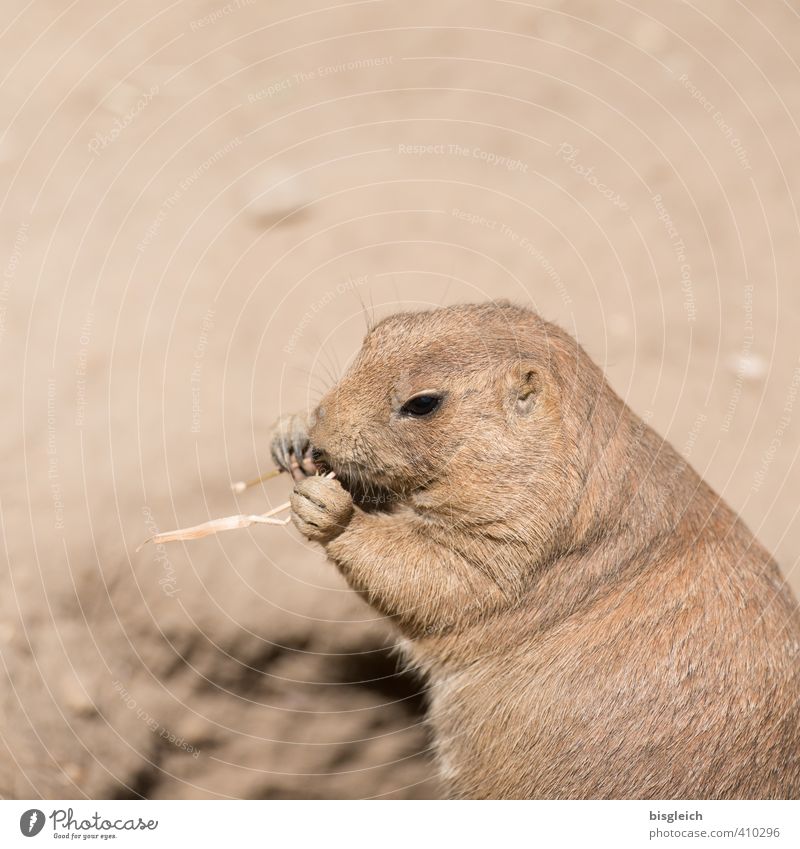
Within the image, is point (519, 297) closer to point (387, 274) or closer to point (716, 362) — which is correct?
point (387, 274)

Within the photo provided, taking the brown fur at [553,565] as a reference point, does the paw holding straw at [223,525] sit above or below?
above

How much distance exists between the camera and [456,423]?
255cm

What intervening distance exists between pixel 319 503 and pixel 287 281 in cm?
166

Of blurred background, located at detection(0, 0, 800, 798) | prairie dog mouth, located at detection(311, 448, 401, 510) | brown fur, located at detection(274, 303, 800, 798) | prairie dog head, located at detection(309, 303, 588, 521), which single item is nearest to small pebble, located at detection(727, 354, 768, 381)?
blurred background, located at detection(0, 0, 800, 798)

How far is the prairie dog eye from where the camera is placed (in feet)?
8.41

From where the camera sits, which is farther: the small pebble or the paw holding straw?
the small pebble

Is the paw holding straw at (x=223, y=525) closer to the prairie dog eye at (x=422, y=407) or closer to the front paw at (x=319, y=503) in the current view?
the front paw at (x=319, y=503)

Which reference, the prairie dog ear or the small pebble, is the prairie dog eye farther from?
the small pebble

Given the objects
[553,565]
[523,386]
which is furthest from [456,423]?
[553,565]

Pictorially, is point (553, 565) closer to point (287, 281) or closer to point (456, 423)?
point (456, 423)

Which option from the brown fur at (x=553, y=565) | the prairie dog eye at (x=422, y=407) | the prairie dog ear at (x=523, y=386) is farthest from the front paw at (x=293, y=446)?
the prairie dog ear at (x=523, y=386)

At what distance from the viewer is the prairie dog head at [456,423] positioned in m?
2.55

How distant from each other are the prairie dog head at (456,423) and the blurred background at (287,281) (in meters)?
0.93

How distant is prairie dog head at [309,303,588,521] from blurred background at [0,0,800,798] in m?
0.93
